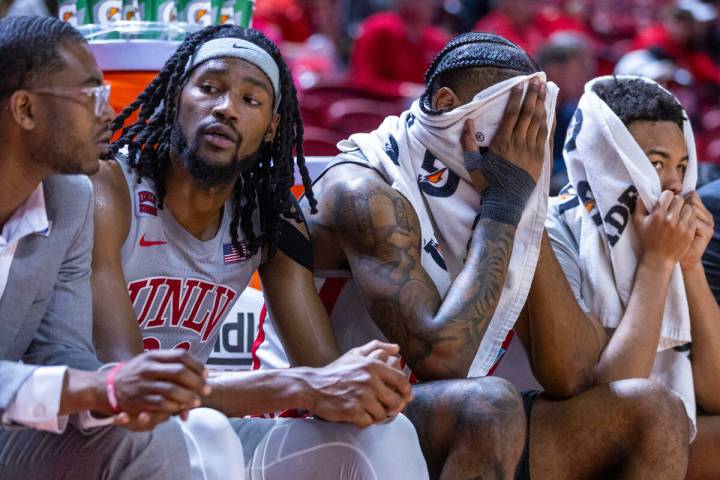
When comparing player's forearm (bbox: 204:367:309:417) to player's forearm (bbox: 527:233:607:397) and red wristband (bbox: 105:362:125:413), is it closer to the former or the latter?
red wristband (bbox: 105:362:125:413)

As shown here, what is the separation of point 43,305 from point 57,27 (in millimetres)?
598

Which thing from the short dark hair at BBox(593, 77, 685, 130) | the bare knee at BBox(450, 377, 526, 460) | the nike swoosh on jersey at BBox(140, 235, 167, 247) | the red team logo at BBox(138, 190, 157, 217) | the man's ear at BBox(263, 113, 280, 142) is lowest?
the bare knee at BBox(450, 377, 526, 460)

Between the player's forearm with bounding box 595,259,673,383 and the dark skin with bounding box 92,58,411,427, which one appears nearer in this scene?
the dark skin with bounding box 92,58,411,427

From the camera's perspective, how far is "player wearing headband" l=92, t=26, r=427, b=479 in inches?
110

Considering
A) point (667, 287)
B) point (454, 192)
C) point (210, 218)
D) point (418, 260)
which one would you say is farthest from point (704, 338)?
point (210, 218)

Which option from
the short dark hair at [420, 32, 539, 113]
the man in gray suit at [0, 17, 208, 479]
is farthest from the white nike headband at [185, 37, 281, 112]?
the man in gray suit at [0, 17, 208, 479]

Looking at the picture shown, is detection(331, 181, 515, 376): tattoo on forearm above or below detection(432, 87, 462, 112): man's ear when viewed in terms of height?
below

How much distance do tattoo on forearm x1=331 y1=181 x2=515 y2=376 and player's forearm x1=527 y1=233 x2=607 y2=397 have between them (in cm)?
22

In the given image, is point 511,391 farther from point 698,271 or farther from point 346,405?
point 698,271

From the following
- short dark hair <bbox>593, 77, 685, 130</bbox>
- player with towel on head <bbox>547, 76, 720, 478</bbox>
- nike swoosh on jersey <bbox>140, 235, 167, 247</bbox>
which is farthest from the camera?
short dark hair <bbox>593, 77, 685, 130</bbox>

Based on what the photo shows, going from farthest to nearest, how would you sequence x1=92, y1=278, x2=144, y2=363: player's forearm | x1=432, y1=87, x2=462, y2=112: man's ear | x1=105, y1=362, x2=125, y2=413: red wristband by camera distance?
x1=432, y1=87, x2=462, y2=112: man's ear, x1=92, y1=278, x2=144, y2=363: player's forearm, x1=105, y1=362, x2=125, y2=413: red wristband

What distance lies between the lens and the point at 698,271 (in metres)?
3.66

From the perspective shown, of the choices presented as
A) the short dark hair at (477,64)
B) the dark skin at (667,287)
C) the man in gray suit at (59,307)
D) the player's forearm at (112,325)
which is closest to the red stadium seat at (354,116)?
the dark skin at (667,287)

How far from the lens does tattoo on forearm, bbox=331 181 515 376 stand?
2.96 metres
